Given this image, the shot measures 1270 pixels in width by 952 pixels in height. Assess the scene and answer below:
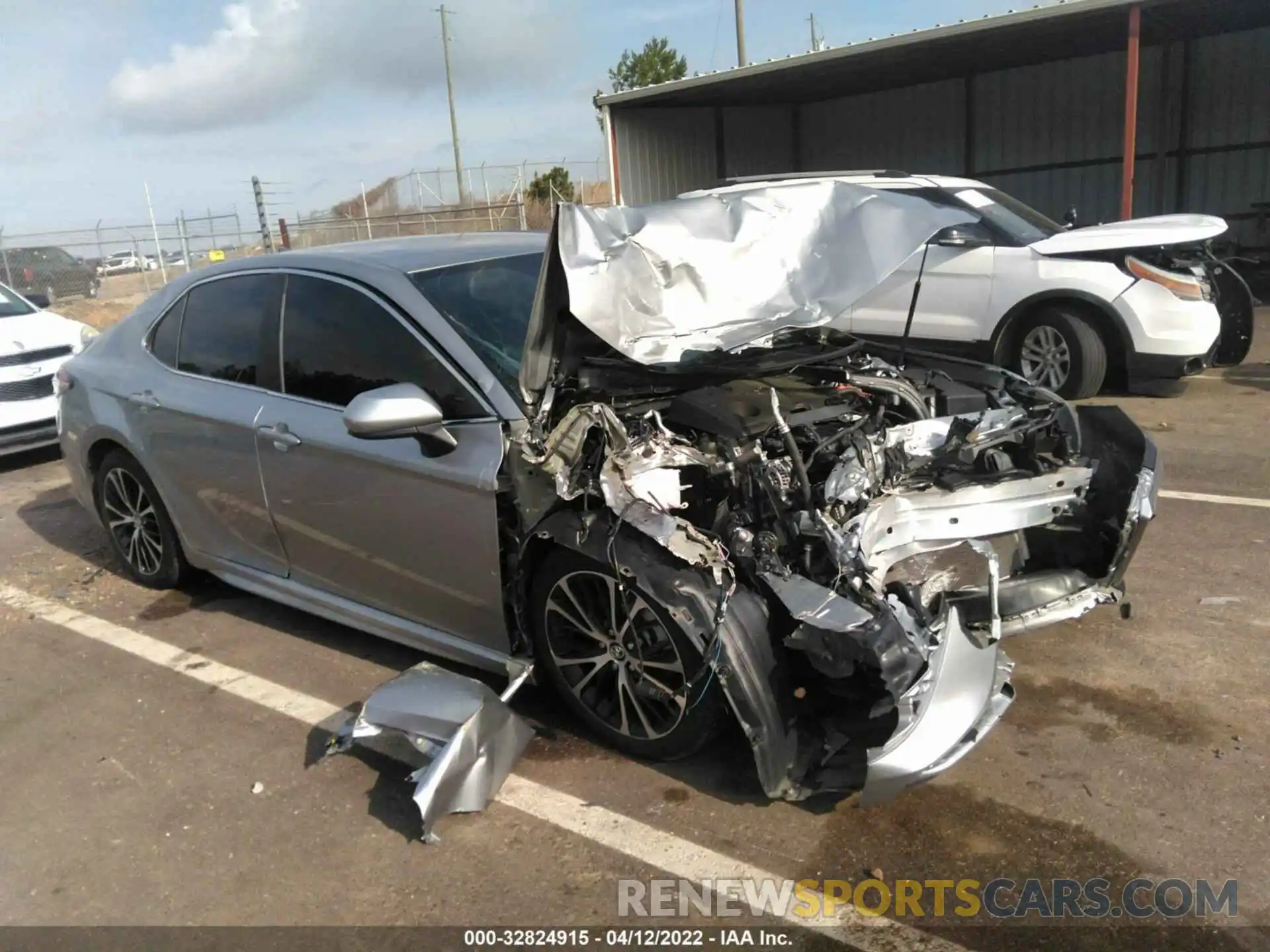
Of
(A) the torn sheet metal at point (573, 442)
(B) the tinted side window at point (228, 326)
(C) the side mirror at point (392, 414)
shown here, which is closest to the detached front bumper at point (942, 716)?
(A) the torn sheet metal at point (573, 442)

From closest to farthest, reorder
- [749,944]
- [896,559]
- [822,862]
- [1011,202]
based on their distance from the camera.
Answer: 1. [749,944]
2. [822,862]
3. [896,559]
4. [1011,202]

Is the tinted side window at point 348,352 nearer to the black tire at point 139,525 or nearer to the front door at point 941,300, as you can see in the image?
the black tire at point 139,525

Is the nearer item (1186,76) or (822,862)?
(822,862)

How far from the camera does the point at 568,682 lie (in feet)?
11.4

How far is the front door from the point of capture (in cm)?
827

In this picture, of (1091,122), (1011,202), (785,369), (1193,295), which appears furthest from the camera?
(1091,122)

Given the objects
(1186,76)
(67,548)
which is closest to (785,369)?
(67,548)

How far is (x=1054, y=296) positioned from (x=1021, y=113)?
11.6 m

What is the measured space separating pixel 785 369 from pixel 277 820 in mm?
2332

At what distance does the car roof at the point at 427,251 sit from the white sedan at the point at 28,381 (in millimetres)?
4823

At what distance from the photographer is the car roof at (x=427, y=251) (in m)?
4.05

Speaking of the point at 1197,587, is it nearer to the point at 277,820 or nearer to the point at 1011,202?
the point at 277,820

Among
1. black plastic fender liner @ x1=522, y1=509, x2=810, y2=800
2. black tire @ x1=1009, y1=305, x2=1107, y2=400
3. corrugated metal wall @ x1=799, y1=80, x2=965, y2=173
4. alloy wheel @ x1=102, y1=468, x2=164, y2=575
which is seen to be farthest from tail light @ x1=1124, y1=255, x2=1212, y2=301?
corrugated metal wall @ x1=799, y1=80, x2=965, y2=173

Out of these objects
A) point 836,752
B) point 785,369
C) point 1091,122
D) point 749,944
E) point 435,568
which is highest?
point 1091,122
